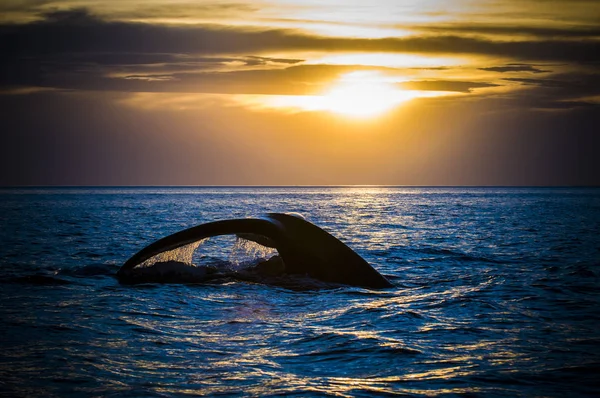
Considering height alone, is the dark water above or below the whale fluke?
below

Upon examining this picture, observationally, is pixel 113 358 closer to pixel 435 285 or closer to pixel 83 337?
pixel 83 337

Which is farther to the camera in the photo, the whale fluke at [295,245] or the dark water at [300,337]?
the whale fluke at [295,245]

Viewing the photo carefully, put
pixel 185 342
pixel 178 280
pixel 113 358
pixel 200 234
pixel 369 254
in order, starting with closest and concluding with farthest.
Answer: pixel 113 358 < pixel 185 342 < pixel 200 234 < pixel 178 280 < pixel 369 254

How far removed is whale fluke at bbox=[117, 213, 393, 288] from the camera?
1030 centimetres

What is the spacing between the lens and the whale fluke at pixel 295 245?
10.3m

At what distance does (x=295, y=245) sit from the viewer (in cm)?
1130

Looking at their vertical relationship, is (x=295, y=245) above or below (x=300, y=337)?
above

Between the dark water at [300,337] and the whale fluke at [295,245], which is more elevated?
the whale fluke at [295,245]

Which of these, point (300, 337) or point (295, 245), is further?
point (295, 245)

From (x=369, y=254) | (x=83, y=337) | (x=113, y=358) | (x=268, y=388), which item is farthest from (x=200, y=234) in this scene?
(x=369, y=254)

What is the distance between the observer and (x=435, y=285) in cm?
1348

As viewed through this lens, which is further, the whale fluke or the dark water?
the whale fluke

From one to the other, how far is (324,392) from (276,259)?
23.5ft

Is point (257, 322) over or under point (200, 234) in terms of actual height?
under
